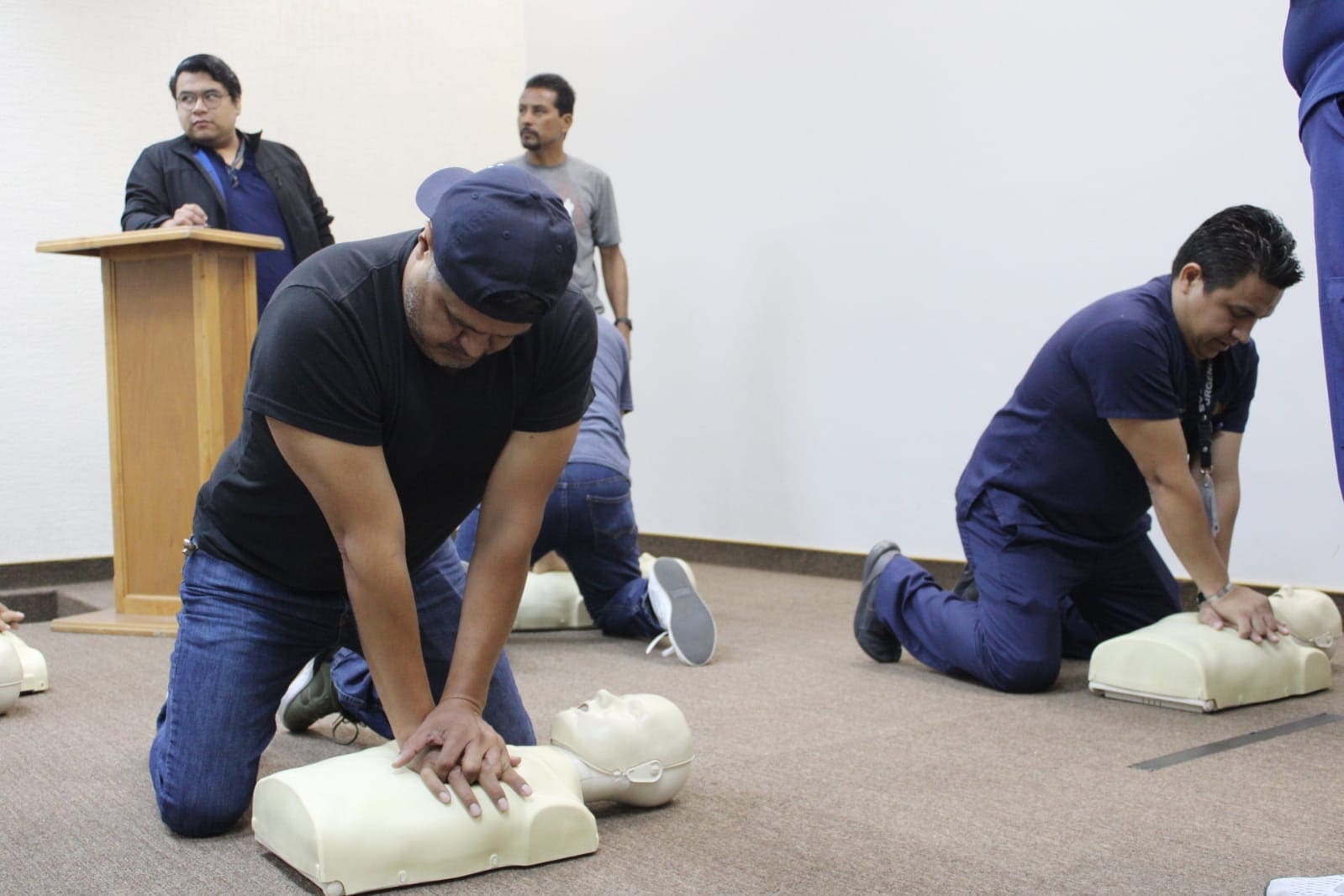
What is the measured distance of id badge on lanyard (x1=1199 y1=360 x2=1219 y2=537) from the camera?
2.28 metres

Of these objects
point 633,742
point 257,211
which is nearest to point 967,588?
point 633,742

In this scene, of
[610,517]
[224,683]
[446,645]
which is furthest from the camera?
[610,517]

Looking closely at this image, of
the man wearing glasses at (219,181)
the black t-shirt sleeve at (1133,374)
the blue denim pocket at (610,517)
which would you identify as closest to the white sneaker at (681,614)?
the blue denim pocket at (610,517)

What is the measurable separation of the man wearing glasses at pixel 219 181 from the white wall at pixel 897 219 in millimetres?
1430

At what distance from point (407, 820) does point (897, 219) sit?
8.74ft

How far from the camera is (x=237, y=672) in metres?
1.54

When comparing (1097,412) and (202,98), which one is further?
(202,98)

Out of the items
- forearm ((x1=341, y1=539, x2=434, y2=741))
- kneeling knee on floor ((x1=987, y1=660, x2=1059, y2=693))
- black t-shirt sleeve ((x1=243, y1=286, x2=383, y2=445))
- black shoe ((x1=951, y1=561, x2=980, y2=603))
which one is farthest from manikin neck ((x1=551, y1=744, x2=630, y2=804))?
black shoe ((x1=951, y1=561, x2=980, y2=603))

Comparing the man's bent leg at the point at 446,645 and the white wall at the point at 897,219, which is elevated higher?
the white wall at the point at 897,219

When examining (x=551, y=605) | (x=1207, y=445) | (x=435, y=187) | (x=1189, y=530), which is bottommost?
(x=551, y=605)

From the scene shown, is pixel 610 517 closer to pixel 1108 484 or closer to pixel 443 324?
pixel 1108 484

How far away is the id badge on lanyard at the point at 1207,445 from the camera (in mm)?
2279

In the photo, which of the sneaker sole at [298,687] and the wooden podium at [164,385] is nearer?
the sneaker sole at [298,687]

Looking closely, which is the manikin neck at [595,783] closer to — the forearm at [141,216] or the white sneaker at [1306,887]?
the white sneaker at [1306,887]
